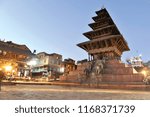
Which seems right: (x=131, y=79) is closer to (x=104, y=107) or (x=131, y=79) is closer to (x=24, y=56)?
(x=104, y=107)

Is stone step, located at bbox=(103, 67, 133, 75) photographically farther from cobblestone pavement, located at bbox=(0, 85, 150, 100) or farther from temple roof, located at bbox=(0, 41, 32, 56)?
temple roof, located at bbox=(0, 41, 32, 56)

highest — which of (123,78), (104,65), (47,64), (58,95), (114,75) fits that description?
(47,64)

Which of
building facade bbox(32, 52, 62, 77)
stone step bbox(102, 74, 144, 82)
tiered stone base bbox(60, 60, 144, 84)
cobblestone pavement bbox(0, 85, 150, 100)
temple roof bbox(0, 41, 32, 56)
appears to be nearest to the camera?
cobblestone pavement bbox(0, 85, 150, 100)

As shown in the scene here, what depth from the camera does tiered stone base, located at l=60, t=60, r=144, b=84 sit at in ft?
65.2

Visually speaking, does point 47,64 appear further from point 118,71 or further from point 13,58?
point 118,71

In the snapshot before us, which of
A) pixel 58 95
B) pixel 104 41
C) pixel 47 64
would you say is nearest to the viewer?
pixel 58 95

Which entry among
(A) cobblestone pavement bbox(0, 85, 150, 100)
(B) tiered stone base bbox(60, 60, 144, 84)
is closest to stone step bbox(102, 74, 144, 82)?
(B) tiered stone base bbox(60, 60, 144, 84)

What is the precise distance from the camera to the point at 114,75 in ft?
70.8

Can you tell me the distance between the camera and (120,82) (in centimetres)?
2056

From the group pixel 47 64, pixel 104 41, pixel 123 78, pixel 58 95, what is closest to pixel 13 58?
pixel 47 64

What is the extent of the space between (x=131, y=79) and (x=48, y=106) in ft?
56.6

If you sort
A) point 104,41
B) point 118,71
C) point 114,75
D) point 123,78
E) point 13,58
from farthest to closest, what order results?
point 13,58 → point 104,41 → point 118,71 → point 114,75 → point 123,78

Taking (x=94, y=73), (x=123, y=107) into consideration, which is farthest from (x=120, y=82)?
(x=123, y=107)

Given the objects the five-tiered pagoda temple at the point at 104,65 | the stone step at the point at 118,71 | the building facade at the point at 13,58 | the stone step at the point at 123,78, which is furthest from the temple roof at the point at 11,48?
the stone step at the point at 123,78
